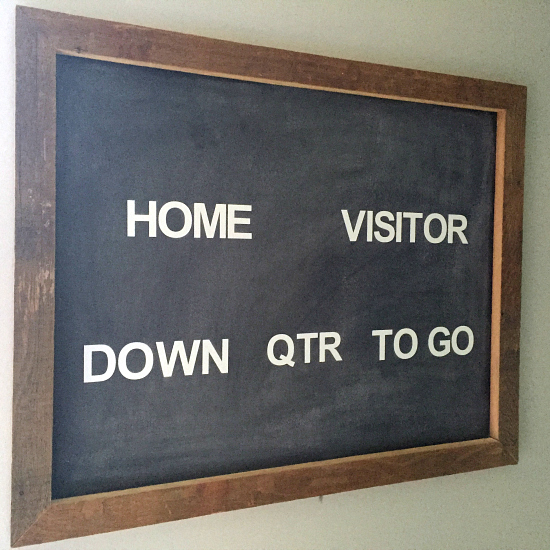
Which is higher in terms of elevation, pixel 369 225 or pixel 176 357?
pixel 369 225

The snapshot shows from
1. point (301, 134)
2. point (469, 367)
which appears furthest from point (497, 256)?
point (301, 134)

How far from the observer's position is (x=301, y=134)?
2.49 ft

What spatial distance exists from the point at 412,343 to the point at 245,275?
315 mm

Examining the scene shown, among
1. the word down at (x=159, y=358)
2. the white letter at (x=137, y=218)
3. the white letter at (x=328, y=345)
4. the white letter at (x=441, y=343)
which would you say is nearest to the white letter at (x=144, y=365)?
the word down at (x=159, y=358)

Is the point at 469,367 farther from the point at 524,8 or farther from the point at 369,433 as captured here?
the point at 524,8

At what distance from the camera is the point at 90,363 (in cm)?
66

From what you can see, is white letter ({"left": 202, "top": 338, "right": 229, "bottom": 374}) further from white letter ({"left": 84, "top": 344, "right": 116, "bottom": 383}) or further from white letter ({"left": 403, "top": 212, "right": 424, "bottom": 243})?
white letter ({"left": 403, "top": 212, "right": 424, "bottom": 243})

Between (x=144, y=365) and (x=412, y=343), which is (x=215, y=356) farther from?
(x=412, y=343)

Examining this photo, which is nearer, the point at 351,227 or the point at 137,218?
the point at 137,218

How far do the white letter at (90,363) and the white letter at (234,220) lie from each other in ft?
0.76

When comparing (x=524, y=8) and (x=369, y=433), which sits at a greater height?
(x=524, y=8)

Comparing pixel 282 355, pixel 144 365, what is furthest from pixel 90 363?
pixel 282 355

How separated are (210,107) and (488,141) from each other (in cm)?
50

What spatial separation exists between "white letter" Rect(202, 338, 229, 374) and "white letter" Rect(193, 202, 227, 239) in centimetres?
16
